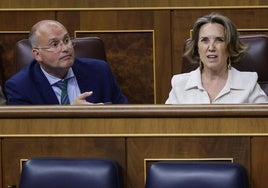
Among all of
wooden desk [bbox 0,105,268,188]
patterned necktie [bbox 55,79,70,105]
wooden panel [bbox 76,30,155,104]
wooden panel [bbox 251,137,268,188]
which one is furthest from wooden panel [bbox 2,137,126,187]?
wooden panel [bbox 76,30,155,104]

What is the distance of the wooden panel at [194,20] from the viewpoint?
2.31 m

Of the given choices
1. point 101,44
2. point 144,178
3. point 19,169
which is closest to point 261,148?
point 144,178

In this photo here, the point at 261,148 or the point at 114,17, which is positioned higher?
the point at 114,17

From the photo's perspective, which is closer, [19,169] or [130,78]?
[19,169]

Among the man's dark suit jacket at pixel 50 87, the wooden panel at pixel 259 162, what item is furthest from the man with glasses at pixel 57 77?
the wooden panel at pixel 259 162

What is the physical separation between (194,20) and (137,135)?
863mm

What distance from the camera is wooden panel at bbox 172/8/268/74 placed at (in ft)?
7.59

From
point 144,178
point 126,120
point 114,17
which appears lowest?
point 144,178

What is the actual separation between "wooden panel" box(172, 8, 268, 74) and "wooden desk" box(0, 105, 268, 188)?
83 cm

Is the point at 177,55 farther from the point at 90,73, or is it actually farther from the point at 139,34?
the point at 90,73

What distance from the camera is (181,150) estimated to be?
1.52m

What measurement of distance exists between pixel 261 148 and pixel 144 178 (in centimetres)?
21

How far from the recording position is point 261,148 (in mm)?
1491
